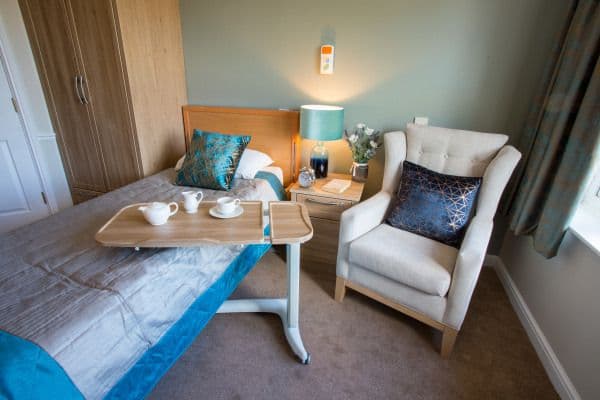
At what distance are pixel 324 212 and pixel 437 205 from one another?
2.44 ft

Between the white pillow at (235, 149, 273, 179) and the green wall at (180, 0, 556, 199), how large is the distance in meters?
0.38

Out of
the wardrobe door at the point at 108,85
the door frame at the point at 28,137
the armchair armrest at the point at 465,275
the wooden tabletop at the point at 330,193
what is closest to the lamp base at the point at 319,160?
the wooden tabletop at the point at 330,193

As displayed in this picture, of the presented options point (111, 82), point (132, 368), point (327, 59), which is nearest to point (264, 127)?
point (327, 59)

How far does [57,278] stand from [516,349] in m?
2.22

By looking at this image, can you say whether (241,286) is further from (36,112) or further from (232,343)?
(36,112)

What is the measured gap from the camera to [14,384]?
76cm

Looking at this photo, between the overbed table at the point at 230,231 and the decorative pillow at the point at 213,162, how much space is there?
543 millimetres

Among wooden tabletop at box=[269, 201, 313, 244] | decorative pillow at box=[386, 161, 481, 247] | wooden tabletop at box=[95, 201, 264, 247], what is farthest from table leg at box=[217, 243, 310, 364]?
decorative pillow at box=[386, 161, 481, 247]

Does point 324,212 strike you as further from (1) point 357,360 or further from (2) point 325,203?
(1) point 357,360

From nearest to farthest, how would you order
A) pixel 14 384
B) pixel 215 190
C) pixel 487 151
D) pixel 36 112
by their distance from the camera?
1. pixel 14 384
2. pixel 487 151
3. pixel 215 190
4. pixel 36 112

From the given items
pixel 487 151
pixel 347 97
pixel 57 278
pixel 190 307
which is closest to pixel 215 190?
pixel 190 307

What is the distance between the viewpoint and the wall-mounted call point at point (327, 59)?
2.20 meters

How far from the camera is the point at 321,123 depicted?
2072mm

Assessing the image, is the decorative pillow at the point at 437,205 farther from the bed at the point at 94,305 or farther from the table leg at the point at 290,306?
the bed at the point at 94,305
